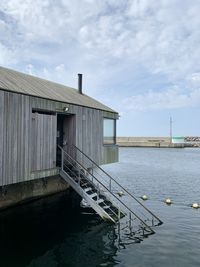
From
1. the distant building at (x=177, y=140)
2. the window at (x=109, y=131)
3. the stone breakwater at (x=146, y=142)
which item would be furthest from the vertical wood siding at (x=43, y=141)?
the distant building at (x=177, y=140)

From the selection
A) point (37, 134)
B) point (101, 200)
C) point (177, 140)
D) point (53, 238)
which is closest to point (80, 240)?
point (53, 238)

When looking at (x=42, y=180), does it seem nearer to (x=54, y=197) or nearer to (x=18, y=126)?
(x=54, y=197)

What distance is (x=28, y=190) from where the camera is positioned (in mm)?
21234

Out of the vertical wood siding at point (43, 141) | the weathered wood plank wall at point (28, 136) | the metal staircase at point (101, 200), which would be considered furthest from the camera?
the metal staircase at point (101, 200)

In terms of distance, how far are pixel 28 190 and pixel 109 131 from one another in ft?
24.3

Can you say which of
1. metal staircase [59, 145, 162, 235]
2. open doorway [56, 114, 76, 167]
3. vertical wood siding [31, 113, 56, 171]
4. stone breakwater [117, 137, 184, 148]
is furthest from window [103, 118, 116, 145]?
stone breakwater [117, 137, 184, 148]

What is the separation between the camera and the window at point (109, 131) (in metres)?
24.5

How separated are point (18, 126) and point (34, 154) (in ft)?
6.13

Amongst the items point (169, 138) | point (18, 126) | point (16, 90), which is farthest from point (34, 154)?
point (169, 138)

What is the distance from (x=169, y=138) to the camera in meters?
135

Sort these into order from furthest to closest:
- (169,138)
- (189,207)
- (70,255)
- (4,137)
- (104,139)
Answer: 1. (169,138)
2. (104,139)
3. (189,207)
4. (4,137)
5. (70,255)

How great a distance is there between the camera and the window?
24531 mm

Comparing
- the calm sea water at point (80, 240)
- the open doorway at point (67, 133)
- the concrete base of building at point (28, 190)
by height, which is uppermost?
the open doorway at point (67, 133)

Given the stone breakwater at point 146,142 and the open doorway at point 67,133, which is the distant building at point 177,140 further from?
the open doorway at point 67,133
